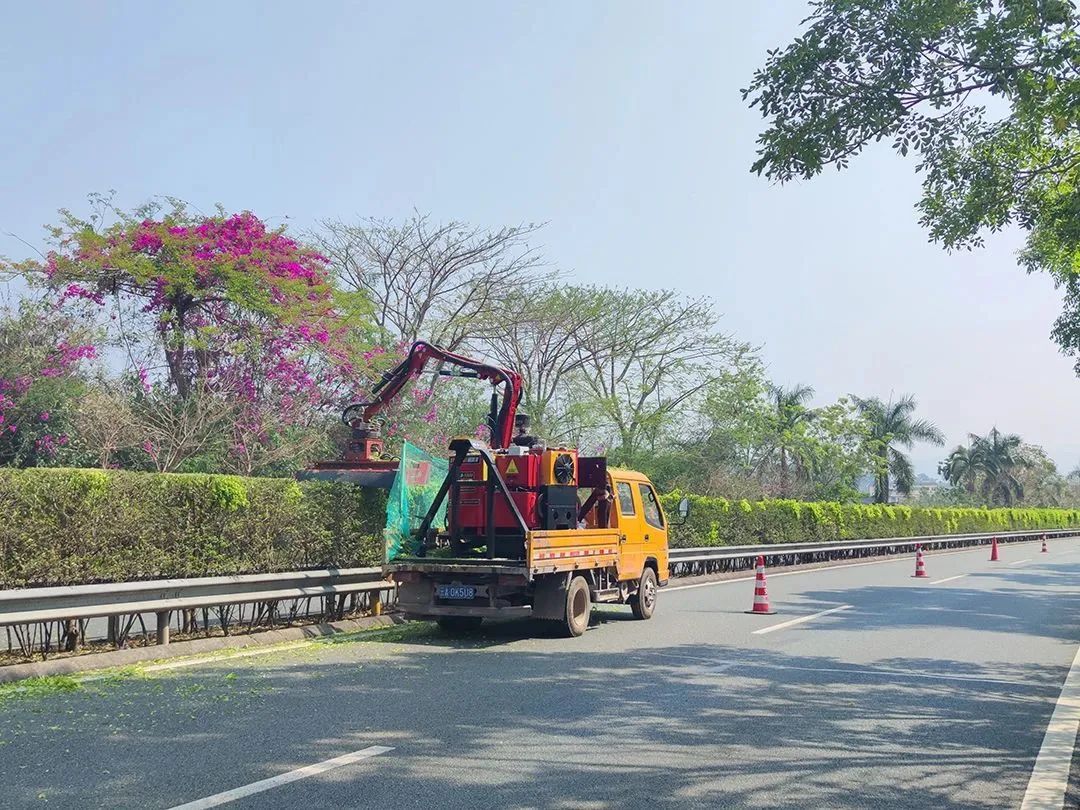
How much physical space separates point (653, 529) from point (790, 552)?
1456 centimetres

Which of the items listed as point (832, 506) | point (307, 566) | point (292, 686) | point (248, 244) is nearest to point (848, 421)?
point (832, 506)

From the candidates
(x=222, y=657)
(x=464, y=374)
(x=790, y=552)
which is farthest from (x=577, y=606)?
(x=790, y=552)

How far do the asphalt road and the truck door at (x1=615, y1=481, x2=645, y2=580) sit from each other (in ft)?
5.04

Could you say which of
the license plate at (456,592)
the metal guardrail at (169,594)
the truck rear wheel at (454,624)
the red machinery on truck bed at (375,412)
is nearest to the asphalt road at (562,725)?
the truck rear wheel at (454,624)

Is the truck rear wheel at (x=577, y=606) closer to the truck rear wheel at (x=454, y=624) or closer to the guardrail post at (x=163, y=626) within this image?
the truck rear wheel at (x=454, y=624)

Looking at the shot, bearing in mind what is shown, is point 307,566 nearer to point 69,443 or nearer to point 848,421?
point 69,443

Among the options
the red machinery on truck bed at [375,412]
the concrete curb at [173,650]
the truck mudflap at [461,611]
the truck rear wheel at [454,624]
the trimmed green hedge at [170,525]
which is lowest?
the truck rear wheel at [454,624]

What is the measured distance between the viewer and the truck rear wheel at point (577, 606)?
488 inches

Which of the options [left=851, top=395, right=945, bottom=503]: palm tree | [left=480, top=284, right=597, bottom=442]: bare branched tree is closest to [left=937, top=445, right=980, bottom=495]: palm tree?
[left=851, top=395, right=945, bottom=503]: palm tree

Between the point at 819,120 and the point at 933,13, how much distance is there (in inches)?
51.1

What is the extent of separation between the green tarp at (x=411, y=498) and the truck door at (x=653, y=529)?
323cm

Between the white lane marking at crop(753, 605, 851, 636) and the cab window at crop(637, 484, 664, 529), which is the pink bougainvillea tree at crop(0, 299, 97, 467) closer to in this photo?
the cab window at crop(637, 484, 664, 529)

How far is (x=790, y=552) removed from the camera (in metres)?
28.7

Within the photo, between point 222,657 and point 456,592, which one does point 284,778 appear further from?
point 456,592
